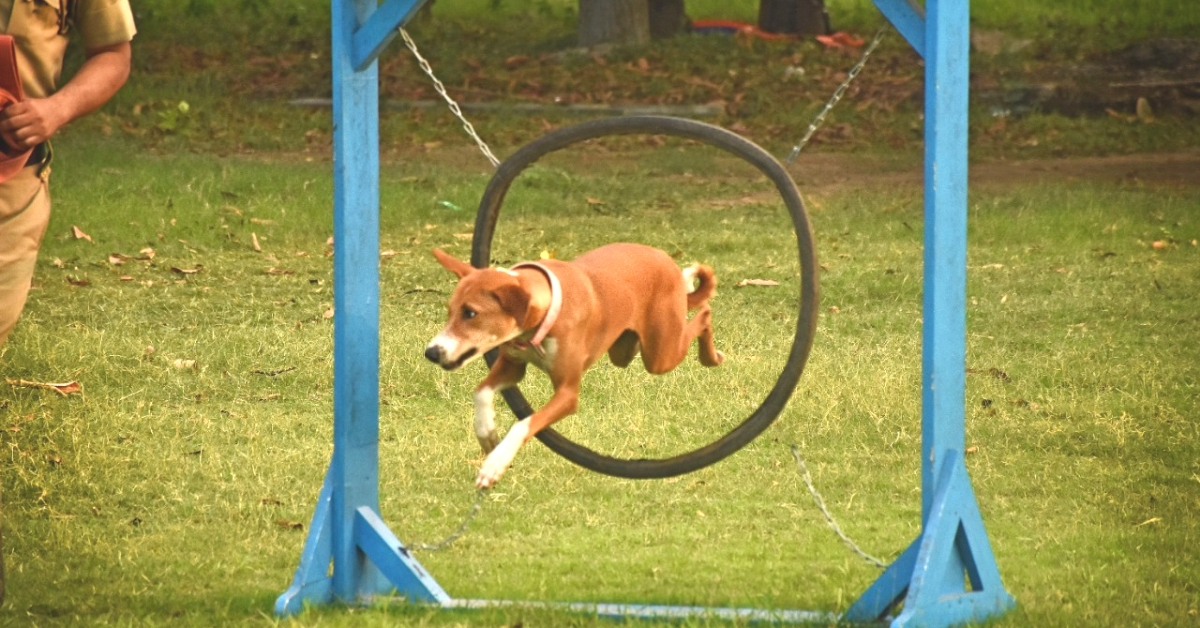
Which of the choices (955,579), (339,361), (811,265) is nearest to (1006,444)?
(955,579)

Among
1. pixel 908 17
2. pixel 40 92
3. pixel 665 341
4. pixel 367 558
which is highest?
pixel 908 17

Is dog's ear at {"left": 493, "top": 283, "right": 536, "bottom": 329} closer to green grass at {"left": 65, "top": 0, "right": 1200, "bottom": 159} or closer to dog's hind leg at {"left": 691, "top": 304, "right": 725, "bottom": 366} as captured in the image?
dog's hind leg at {"left": 691, "top": 304, "right": 725, "bottom": 366}

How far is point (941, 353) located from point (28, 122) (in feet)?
7.43

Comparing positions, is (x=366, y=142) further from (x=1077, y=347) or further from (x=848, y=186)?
(x=848, y=186)

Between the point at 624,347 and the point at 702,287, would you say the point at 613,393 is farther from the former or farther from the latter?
the point at 624,347

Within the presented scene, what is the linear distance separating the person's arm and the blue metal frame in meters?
0.57

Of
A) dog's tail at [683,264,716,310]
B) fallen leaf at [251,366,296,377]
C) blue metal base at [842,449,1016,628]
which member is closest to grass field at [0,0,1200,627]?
fallen leaf at [251,366,296,377]

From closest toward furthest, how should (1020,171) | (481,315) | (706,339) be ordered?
(481,315) → (706,339) → (1020,171)

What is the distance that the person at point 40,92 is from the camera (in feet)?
13.1

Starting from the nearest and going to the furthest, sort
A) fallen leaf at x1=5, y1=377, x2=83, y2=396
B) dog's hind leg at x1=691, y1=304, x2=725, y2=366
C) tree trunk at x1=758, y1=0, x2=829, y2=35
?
dog's hind leg at x1=691, y1=304, x2=725, y2=366 < fallen leaf at x1=5, y1=377, x2=83, y2=396 < tree trunk at x1=758, y1=0, x2=829, y2=35

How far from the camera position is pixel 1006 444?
231 inches

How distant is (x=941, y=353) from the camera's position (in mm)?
3990

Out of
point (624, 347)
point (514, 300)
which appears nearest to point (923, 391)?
point (624, 347)

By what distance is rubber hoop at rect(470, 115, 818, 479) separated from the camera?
3910 mm
